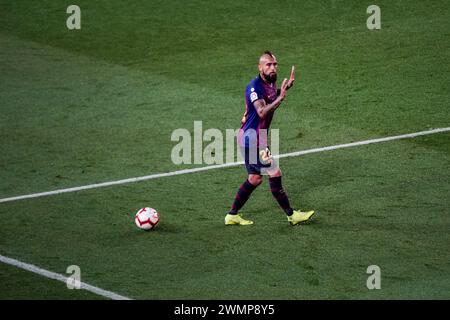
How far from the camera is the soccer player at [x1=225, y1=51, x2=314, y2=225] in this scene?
11430 millimetres

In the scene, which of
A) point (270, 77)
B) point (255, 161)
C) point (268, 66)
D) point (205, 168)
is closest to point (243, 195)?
point (255, 161)

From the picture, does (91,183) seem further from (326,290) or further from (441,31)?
(441,31)

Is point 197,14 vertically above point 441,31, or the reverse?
point 197,14

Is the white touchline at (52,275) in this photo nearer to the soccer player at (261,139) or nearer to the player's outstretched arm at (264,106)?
the soccer player at (261,139)

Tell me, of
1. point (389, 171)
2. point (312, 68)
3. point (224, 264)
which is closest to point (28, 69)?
point (312, 68)

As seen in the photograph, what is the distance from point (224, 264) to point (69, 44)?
11.2 meters

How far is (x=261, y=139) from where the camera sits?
38.1 feet

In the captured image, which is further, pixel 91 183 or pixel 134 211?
pixel 91 183

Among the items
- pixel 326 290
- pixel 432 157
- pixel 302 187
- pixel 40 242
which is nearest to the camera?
Answer: pixel 326 290

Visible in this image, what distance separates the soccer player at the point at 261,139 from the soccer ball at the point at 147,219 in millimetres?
934

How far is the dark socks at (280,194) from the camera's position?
11.7 metres

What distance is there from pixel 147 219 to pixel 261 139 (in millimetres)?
1749

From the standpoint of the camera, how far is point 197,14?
21891 mm

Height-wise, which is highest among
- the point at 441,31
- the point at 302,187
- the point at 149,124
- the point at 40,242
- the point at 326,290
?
the point at 441,31
